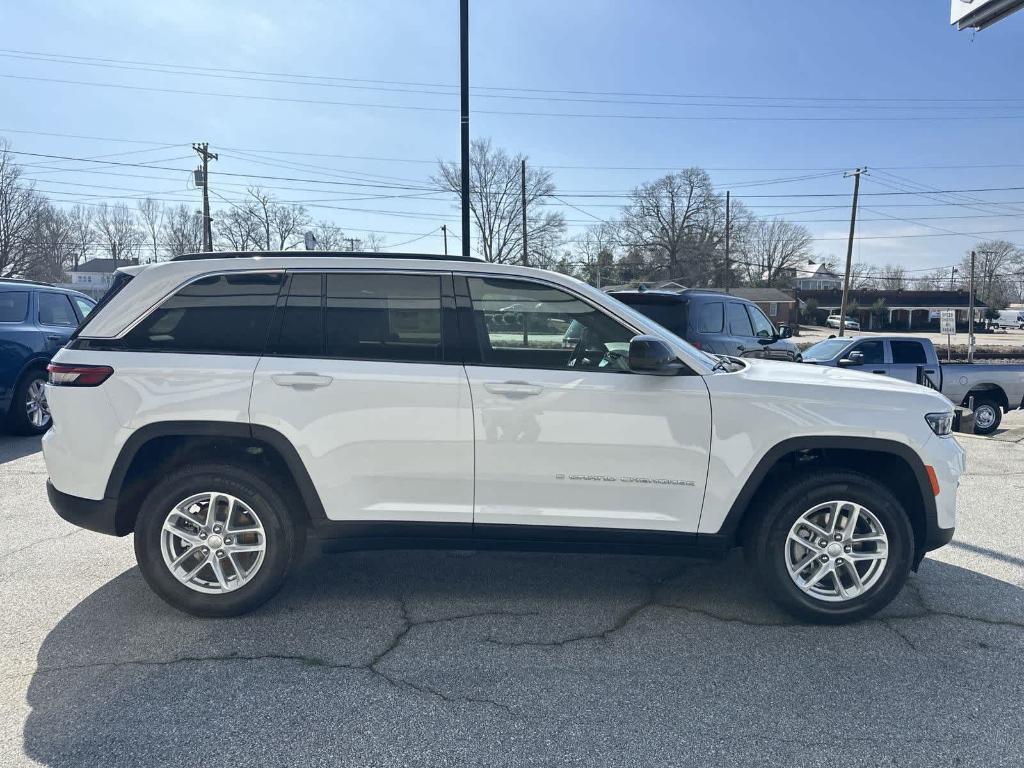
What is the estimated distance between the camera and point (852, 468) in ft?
11.9

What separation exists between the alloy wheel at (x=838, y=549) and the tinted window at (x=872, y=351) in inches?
371

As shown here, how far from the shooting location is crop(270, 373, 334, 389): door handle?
130 inches

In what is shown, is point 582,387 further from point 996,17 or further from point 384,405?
point 996,17

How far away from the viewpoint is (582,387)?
3.31 m

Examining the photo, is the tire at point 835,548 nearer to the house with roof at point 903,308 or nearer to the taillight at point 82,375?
the taillight at point 82,375

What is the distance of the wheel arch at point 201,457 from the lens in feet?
11.0

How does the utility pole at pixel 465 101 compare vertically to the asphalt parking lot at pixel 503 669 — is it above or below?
above

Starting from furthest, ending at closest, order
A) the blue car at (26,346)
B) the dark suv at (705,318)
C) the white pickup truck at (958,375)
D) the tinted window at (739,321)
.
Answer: the white pickup truck at (958,375) < the tinted window at (739,321) < the dark suv at (705,318) < the blue car at (26,346)

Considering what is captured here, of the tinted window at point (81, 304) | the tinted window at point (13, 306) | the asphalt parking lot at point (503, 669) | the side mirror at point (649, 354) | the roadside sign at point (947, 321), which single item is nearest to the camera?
the asphalt parking lot at point (503, 669)

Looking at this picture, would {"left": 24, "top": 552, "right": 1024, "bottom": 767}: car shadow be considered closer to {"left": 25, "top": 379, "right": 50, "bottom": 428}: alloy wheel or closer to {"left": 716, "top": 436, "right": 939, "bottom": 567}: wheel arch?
{"left": 716, "top": 436, "right": 939, "bottom": 567}: wheel arch

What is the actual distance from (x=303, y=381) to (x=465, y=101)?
23.7 feet

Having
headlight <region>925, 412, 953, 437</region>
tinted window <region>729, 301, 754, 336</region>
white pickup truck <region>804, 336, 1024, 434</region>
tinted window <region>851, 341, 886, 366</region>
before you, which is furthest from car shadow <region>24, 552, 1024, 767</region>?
tinted window <region>851, 341, 886, 366</region>

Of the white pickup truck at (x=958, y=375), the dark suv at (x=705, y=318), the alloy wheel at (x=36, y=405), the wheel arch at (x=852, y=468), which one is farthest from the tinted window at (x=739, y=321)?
the alloy wheel at (x=36, y=405)

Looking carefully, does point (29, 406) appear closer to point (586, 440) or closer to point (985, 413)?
point (586, 440)
